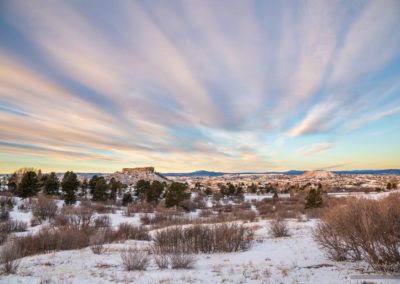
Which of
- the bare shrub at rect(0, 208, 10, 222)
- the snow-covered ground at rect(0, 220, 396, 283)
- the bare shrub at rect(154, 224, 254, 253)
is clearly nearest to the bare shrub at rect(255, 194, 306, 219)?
the bare shrub at rect(154, 224, 254, 253)

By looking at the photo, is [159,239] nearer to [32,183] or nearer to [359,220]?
[359,220]

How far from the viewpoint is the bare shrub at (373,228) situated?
620 centimetres

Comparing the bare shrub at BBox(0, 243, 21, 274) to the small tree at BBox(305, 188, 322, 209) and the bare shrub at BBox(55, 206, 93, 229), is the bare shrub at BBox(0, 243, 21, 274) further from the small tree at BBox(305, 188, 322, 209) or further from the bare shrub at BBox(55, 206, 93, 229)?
the small tree at BBox(305, 188, 322, 209)

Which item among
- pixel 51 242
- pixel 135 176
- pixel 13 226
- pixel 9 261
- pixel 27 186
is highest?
pixel 27 186

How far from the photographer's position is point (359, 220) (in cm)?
666

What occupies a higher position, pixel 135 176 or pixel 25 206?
pixel 135 176

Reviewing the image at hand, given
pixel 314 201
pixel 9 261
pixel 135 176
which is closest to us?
pixel 9 261

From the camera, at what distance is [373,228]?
636 centimetres

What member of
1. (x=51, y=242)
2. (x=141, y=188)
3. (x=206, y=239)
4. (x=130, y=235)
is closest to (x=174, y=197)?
(x=141, y=188)

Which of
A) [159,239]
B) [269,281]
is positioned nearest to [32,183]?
[159,239]

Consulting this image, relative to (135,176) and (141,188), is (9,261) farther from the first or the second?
(135,176)

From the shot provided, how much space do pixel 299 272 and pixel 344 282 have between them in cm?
148

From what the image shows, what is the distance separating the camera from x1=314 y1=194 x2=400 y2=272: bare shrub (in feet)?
20.3

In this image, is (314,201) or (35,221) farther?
(314,201)
